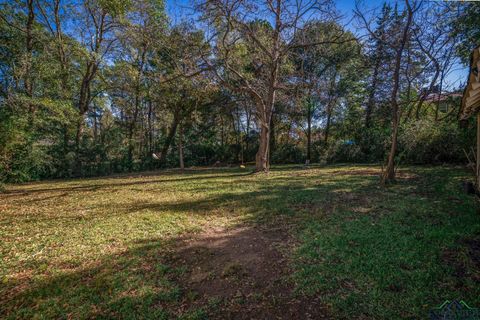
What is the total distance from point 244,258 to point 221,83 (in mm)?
9697

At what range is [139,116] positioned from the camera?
22312mm

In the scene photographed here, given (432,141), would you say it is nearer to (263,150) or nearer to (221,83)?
(263,150)

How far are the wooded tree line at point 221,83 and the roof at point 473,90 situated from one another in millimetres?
2650

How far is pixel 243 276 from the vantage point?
2.84 metres

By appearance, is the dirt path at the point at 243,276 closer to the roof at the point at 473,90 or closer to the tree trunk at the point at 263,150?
the roof at the point at 473,90

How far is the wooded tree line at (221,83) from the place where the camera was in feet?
28.5

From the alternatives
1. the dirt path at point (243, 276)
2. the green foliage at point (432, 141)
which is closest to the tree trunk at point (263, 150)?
the green foliage at point (432, 141)

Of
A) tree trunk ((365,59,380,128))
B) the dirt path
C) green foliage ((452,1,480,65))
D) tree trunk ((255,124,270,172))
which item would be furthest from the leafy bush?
the dirt path

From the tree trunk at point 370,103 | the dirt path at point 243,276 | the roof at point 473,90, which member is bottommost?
the dirt path at point 243,276

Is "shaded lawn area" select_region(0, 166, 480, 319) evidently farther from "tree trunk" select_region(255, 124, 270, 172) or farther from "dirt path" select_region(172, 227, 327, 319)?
"tree trunk" select_region(255, 124, 270, 172)

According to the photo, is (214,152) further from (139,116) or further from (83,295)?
(83,295)

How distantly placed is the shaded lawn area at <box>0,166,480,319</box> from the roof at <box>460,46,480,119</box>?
1.93 meters

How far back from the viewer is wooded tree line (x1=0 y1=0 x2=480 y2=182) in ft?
28.5

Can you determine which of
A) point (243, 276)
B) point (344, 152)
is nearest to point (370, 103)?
point (344, 152)
